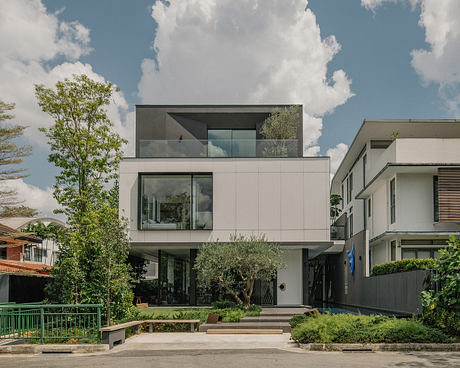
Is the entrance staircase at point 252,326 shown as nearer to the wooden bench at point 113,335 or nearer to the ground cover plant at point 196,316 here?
the ground cover plant at point 196,316

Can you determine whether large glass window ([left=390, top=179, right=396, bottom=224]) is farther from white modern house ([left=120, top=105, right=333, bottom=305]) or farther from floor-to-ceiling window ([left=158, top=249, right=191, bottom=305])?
floor-to-ceiling window ([left=158, top=249, right=191, bottom=305])

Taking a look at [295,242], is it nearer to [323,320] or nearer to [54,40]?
[323,320]

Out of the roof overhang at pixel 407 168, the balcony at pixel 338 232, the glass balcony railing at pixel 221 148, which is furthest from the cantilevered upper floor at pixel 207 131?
the balcony at pixel 338 232

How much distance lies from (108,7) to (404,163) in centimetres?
1375

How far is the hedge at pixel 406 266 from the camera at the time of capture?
17.6 m

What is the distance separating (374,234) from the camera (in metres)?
27.0

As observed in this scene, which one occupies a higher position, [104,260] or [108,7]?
[108,7]

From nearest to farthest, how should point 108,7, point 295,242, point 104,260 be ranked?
point 104,260
point 108,7
point 295,242

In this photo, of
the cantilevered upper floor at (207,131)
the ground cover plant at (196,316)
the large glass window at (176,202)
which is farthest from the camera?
the cantilevered upper floor at (207,131)

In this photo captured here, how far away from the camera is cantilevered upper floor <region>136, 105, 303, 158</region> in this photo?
83.7 feet

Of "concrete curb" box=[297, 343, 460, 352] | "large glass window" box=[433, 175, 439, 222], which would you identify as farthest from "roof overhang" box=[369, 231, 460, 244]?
"concrete curb" box=[297, 343, 460, 352]

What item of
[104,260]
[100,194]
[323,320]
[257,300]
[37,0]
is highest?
[37,0]

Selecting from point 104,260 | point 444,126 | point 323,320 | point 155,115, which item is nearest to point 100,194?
point 104,260

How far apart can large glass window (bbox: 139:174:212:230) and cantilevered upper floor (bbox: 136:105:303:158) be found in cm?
120
